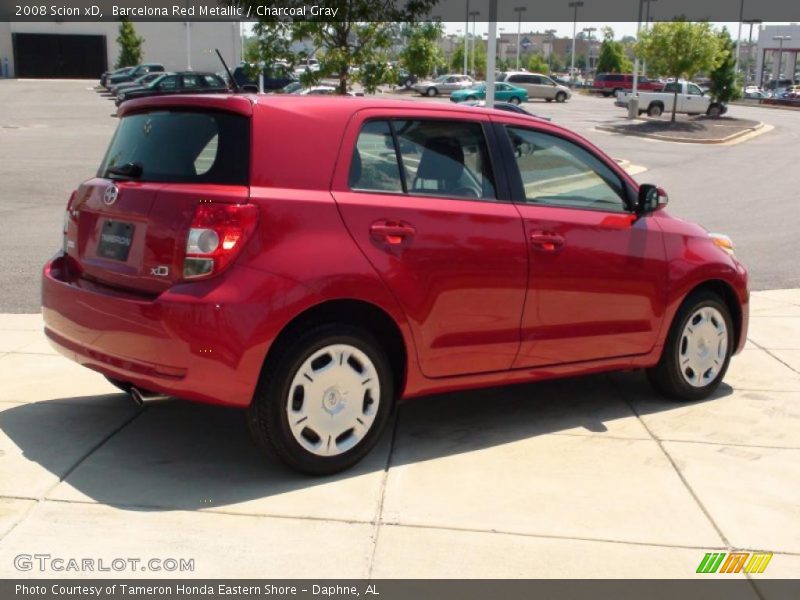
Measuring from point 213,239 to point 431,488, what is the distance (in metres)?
1.55

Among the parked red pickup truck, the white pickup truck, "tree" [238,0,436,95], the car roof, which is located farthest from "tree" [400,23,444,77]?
the parked red pickup truck

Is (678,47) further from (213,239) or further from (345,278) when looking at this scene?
(213,239)

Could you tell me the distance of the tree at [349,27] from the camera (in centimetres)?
1244

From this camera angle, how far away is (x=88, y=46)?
7444 centimetres

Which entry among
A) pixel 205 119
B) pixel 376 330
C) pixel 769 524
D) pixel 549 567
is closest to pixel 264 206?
pixel 205 119

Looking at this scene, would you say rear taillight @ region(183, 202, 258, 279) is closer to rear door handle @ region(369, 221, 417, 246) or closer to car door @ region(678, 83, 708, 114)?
rear door handle @ region(369, 221, 417, 246)

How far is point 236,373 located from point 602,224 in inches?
93.0

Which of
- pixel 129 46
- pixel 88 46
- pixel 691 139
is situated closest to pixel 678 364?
pixel 691 139

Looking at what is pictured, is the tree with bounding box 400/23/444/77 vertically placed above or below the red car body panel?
above

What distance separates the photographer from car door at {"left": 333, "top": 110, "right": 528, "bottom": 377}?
4934mm

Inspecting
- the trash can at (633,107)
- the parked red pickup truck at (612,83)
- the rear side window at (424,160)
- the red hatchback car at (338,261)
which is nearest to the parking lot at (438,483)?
the red hatchback car at (338,261)

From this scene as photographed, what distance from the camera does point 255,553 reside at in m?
4.12

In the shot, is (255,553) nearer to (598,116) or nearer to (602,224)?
(602,224)

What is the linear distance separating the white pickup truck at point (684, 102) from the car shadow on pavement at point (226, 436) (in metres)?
42.6
